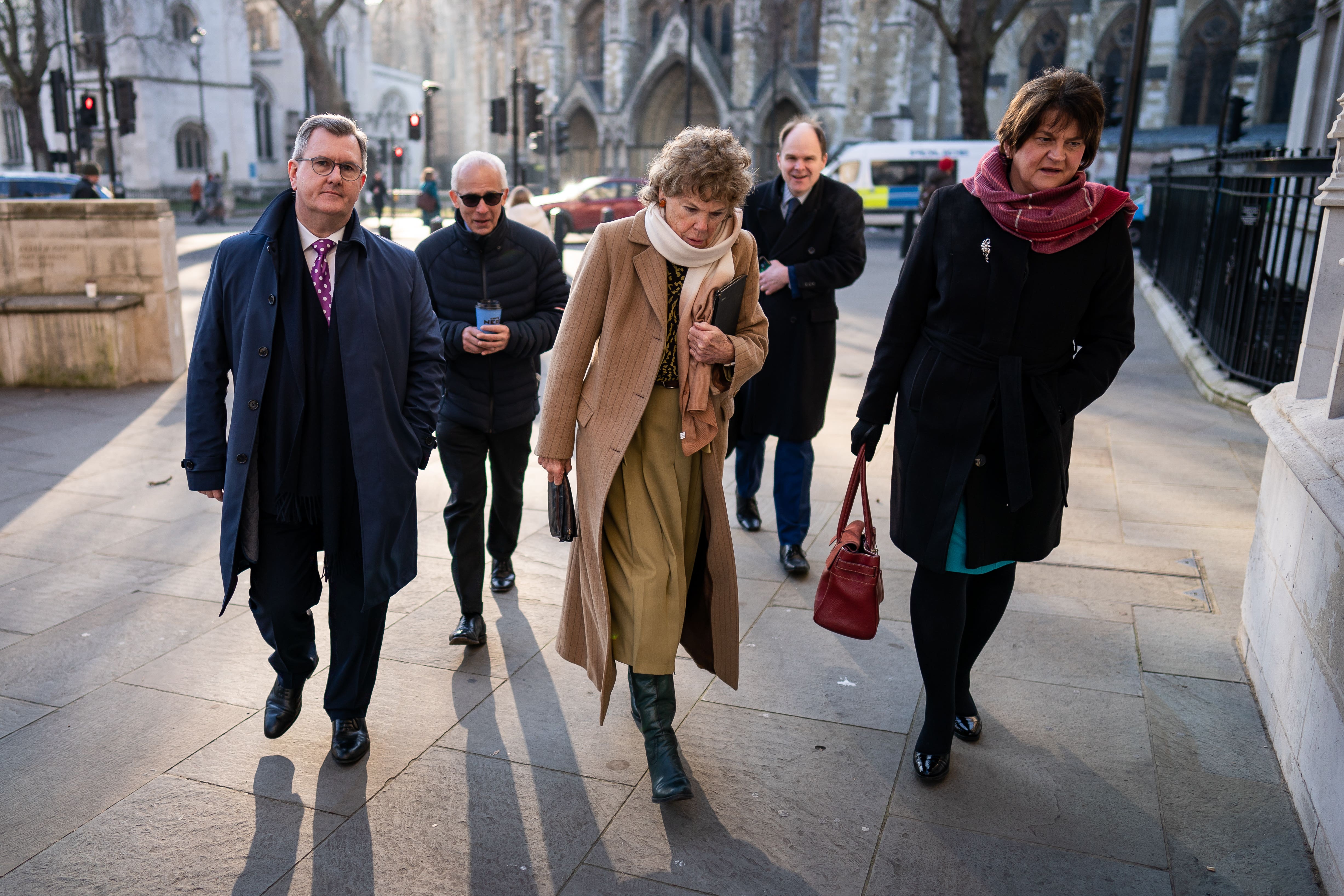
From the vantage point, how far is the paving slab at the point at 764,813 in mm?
2799

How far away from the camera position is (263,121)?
53125 millimetres

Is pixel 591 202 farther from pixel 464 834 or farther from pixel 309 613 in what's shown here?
pixel 464 834

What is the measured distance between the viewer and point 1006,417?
9.64 ft

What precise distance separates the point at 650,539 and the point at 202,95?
51269 millimetres

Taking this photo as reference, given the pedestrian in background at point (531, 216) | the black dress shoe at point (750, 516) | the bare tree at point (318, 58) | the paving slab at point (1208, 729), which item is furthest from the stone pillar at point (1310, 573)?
the bare tree at point (318, 58)

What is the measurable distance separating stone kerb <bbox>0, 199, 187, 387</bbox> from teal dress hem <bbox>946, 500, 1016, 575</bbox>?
8113 millimetres

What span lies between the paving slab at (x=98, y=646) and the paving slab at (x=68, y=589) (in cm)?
9

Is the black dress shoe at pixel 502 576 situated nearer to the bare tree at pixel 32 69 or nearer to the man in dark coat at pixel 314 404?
the man in dark coat at pixel 314 404

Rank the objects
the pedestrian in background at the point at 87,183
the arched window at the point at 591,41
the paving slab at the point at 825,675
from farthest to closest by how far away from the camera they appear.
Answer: the arched window at the point at 591,41, the pedestrian in background at the point at 87,183, the paving slab at the point at 825,675

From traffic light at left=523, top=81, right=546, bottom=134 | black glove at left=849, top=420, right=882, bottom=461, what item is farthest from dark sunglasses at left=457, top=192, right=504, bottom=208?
traffic light at left=523, top=81, right=546, bottom=134

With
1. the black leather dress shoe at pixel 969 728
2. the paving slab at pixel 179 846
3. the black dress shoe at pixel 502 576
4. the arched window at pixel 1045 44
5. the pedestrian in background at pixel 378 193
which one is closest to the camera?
the paving slab at pixel 179 846

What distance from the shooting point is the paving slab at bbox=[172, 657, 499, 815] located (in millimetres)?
3170

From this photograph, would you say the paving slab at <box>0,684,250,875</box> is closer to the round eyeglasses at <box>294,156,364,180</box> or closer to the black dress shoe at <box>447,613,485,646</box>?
the black dress shoe at <box>447,613,485,646</box>

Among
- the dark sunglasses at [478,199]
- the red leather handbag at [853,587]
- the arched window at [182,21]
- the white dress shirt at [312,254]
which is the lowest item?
the red leather handbag at [853,587]
